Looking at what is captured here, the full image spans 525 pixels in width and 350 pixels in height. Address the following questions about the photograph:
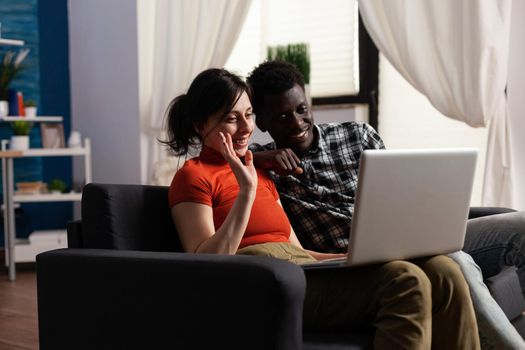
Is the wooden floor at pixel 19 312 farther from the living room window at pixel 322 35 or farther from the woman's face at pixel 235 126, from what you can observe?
the living room window at pixel 322 35

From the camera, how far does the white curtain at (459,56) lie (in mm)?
3852

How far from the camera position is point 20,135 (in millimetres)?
5148

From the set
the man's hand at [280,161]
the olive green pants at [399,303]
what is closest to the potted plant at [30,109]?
the man's hand at [280,161]

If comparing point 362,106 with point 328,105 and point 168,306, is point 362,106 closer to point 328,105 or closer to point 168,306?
point 328,105

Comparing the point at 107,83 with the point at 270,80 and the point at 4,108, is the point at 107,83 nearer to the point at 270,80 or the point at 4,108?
the point at 4,108

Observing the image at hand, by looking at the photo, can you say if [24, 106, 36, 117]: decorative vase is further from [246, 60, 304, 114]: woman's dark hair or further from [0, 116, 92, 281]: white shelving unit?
[246, 60, 304, 114]: woman's dark hair

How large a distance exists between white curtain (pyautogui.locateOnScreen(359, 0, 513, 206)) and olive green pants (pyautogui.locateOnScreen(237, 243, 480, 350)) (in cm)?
202

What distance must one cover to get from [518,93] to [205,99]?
2337 mm

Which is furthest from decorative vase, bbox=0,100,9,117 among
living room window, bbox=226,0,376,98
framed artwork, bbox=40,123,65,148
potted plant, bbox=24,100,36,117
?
living room window, bbox=226,0,376,98

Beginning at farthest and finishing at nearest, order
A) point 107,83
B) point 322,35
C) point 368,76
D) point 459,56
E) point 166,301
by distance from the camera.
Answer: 1. point 107,83
2. point 322,35
3. point 368,76
4. point 459,56
5. point 166,301

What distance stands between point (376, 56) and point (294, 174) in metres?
2.43

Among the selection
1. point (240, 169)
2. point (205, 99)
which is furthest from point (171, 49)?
point (240, 169)

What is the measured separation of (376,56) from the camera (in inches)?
184

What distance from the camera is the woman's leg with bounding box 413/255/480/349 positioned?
187 cm
